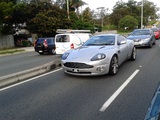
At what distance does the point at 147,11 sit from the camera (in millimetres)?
84625

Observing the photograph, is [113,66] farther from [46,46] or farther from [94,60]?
[46,46]

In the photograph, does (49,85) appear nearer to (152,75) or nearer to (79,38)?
(152,75)

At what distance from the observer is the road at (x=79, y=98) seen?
3.88 m

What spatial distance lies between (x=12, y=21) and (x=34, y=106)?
26.5 metres

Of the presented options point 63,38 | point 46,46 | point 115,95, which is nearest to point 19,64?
point 63,38

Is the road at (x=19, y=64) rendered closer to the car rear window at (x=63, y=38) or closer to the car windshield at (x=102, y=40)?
the car rear window at (x=63, y=38)

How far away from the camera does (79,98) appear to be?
4734 millimetres

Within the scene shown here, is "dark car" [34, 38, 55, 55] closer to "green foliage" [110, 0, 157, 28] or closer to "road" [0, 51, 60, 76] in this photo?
"road" [0, 51, 60, 76]

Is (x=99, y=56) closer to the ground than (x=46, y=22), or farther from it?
closer to the ground

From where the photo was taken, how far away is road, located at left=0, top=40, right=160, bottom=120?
3.88 m

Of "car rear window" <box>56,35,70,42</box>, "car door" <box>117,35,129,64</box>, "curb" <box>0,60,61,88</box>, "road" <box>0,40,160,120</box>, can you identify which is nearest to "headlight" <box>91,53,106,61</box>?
"road" <box>0,40,160,120</box>

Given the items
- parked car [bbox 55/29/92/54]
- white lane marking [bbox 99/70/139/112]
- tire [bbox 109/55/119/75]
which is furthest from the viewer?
parked car [bbox 55/29/92/54]

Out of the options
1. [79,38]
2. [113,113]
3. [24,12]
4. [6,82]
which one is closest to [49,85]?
[6,82]

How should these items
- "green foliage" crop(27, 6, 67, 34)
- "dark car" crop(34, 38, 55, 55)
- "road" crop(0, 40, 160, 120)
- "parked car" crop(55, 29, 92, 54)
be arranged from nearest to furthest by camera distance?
"road" crop(0, 40, 160, 120)
"parked car" crop(55, 29, 92, 54)
"dark car" crop(34, 38, 55, 55)
"green foliage" crop(27, 6, 67, 34)
